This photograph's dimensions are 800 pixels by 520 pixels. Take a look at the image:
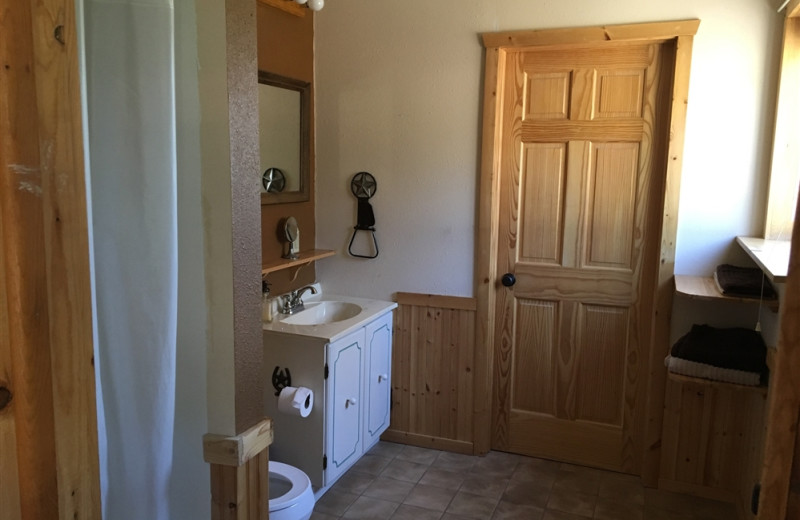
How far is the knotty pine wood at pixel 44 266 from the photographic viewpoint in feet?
3.23

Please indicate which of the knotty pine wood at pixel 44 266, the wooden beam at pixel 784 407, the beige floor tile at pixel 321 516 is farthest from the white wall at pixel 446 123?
the knotty pine wood at pixel 44 266

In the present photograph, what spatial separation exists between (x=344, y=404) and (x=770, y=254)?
5.95 feet

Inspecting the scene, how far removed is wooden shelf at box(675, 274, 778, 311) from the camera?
2445 mm

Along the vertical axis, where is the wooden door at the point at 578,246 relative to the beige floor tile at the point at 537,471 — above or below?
above

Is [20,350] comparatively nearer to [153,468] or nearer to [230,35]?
[153,468]

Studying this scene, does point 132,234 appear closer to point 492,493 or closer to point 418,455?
point 492,493

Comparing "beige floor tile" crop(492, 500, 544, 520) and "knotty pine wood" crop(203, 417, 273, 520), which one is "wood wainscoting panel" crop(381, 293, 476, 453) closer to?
"beige floor tile" crop(492, 500, 544, 520)

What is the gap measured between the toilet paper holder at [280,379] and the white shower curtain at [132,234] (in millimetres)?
1275

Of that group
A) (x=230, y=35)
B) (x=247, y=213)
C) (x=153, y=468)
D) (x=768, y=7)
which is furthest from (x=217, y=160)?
(x=768, y=7)

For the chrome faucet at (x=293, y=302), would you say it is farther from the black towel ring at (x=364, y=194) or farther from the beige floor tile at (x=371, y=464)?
the beige floor tile at (x=371, y=464)

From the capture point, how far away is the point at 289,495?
229cm

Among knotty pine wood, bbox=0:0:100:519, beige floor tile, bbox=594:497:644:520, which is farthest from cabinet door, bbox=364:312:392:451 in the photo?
knotty pine wood, bbox=0:0:100:519

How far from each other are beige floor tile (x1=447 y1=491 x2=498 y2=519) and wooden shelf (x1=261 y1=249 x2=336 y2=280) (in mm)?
1333

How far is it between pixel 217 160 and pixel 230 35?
0.28 m
